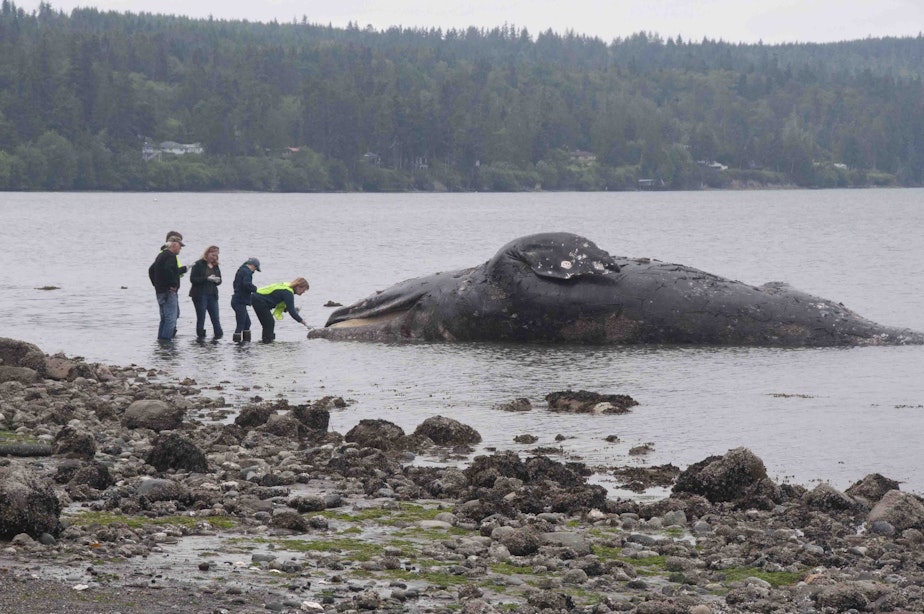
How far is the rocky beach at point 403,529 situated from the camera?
8.35 m

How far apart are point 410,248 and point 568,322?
42.6 meters

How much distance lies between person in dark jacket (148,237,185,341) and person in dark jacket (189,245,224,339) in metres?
0.45

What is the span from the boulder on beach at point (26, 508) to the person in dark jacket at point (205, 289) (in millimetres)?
15302

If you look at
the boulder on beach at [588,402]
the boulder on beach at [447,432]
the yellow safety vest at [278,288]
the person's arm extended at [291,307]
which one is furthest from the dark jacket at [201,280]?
the boulder on beach at [447,432]

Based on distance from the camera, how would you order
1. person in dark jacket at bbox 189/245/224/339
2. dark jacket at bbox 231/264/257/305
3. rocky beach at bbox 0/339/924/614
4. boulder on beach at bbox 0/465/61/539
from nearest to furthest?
rocky beach at bbox 0/339/924/614 → boulder on beach at bbox 0/465/61/539 → dark jacket at bbox 231/264/257/305 → person in dark jacket at bbox 189/245/224/339

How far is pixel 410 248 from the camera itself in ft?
214

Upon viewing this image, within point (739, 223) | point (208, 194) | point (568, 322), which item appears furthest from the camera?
point (208, 194)

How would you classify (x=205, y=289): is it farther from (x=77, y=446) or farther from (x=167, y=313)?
(x=77, y=446)

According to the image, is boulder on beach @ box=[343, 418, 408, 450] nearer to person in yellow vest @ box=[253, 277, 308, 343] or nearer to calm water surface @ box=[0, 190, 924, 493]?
calm water surface @ box=[0, 190, 924, 493]

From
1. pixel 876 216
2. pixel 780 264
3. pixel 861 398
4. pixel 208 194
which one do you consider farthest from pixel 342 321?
pixel 208 194

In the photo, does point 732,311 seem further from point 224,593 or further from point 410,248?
point 410,248

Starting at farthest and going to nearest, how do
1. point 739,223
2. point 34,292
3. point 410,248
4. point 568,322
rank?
1. point 739,223
2. point 410,248
3. point 34,292
4. point 568,322

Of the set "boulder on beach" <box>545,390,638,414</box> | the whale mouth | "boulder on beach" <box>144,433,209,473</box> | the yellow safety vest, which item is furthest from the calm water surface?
"boulder on beach" <box>144,433,209,473</box>

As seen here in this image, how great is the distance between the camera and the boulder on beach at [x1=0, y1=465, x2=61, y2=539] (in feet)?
29.3
